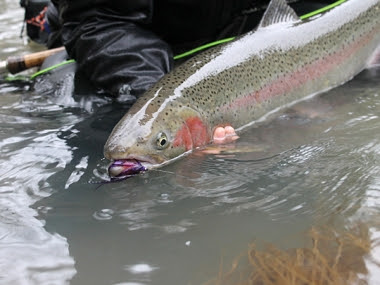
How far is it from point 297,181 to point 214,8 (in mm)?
1662

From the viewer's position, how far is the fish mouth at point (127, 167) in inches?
76.4

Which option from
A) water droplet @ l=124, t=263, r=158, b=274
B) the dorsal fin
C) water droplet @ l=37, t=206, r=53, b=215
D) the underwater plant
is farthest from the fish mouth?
the dorsal fin

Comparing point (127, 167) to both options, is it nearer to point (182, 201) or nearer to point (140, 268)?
point (182, 201)

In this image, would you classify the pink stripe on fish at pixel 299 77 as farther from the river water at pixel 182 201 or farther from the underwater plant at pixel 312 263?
the underwater plant at pixel 312 263

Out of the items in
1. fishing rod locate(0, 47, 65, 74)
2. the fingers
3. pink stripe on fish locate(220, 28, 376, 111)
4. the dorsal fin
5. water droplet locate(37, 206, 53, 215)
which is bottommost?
fishing rod locate(0, 47, 65, 74)

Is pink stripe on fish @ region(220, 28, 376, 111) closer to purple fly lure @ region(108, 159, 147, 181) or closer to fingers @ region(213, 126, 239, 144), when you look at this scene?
fingers @ region(213, 126, 239, 144)

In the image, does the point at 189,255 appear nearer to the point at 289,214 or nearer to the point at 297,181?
the point at 289,214

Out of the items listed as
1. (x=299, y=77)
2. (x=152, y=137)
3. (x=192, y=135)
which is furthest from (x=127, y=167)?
(x=299, y=77)

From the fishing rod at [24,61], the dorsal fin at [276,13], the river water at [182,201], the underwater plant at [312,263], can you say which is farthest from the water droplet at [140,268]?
the fishing rod at [24,61]

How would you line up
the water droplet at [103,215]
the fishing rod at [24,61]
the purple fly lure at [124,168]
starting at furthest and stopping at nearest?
1. the fishing rod at [24,61]
2. the purple fly lure at [124,168]
3. the water droplet at [103,215]

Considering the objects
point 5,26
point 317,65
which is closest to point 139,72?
point 317,65

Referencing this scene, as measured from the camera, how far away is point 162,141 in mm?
2111

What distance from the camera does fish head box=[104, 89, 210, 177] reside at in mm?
1981

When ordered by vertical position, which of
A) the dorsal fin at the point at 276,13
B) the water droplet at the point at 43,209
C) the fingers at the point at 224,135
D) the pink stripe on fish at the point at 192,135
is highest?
the dorsal fin at the point at 276,13
